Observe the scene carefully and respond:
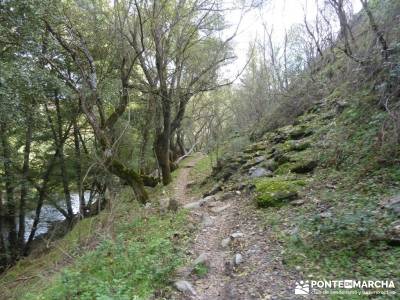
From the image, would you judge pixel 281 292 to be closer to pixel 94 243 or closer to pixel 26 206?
pixel 94 243

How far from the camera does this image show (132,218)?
8.24 meters

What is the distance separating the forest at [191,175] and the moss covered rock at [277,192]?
3cm

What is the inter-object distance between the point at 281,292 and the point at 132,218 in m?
5.48

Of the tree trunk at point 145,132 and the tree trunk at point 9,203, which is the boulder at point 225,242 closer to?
the tree trunk at point 9,203

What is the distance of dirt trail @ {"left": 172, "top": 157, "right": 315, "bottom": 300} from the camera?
374cm

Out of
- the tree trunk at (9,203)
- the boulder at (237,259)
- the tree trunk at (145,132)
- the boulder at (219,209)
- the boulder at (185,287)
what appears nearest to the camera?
the boulder at (185,287)

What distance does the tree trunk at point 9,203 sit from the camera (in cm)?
1042

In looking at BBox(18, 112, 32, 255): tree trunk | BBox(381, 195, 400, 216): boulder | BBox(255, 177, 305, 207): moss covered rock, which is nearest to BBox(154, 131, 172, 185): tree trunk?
BBox(18, 112, 32, 255): tree trunk

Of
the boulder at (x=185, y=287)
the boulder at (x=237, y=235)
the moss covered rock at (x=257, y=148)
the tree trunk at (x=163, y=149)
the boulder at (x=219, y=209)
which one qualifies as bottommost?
the boulder at (x=185, y=287)

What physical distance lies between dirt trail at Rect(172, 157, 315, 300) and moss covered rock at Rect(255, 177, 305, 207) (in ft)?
1.04

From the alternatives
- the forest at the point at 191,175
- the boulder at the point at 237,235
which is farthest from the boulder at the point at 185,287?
the boulder at the point at 237,235

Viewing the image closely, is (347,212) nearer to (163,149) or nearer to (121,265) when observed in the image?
(121,265)

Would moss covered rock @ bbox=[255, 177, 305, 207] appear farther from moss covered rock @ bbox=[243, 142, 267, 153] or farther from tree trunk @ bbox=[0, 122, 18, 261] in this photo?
tree trunk @ bbox=[0, 122, 18, 261]

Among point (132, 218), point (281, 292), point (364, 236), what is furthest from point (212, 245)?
point (132, 218)
